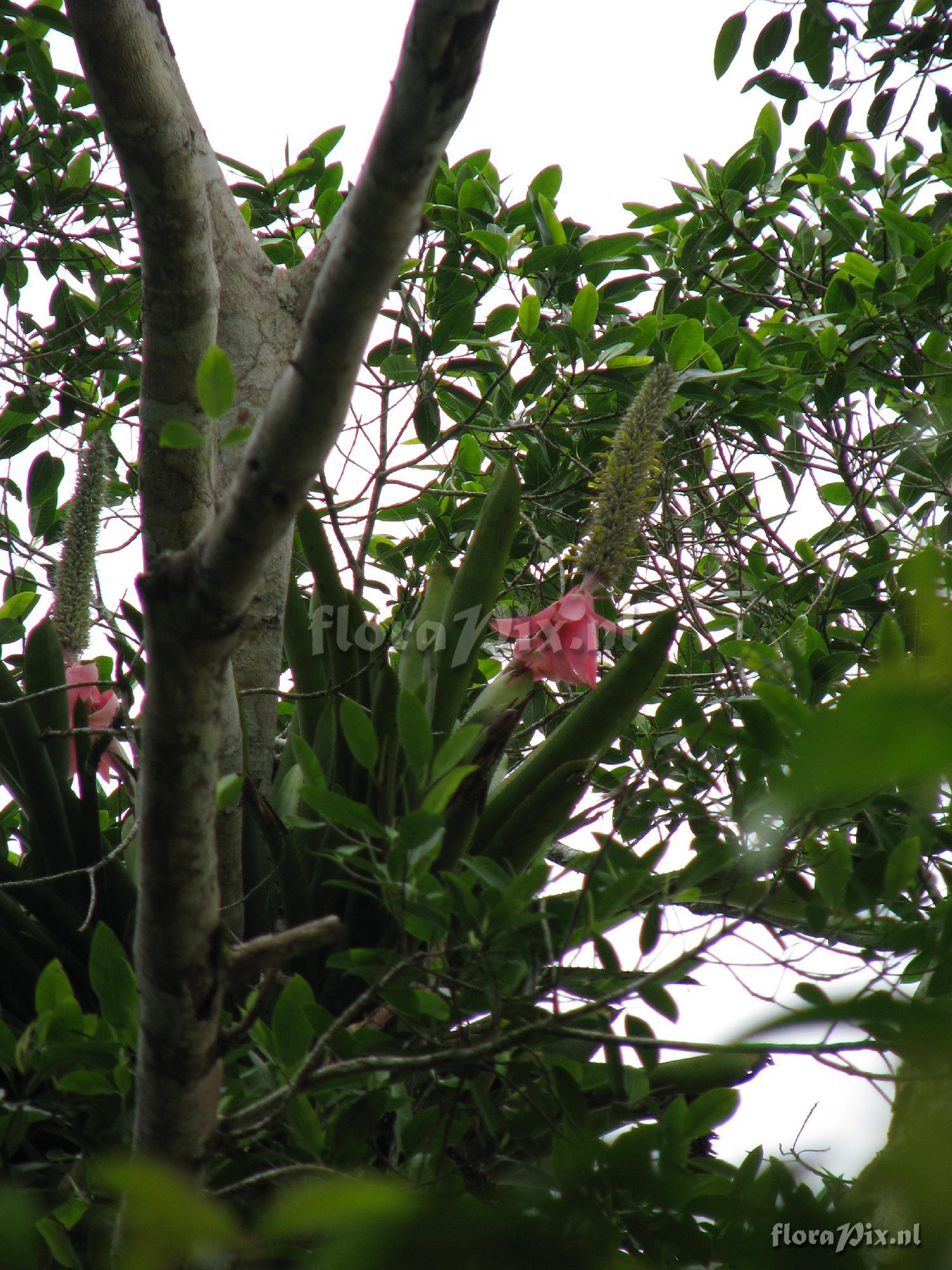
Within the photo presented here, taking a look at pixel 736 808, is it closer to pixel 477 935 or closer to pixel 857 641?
pixel 477 935

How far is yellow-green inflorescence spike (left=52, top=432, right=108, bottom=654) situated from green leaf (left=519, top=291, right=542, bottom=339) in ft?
2.50

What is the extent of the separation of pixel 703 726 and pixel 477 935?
335mm

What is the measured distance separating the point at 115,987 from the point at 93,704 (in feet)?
1.70

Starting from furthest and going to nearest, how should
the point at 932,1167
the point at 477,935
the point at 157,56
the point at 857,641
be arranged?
the point at 857,641 → the point at 157,56 → the point at 477,935 → the point at 932,1167

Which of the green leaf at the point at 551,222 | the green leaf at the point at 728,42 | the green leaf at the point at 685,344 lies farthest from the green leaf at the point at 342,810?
the green leaf at the point at 728,42

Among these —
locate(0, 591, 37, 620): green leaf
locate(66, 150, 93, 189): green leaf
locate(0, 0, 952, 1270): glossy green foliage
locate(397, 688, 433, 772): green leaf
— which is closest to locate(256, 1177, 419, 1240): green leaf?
locate(0, 0, 952, 1270): glossy green foliage

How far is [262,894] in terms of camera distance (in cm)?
105

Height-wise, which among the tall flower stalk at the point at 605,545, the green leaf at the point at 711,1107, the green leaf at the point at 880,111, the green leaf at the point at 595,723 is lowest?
the green leaf at the point at 711,1107

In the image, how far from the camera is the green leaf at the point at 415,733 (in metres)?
0.64

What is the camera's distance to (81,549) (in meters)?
0.98

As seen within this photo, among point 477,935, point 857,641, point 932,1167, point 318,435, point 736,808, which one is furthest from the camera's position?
point 857,641

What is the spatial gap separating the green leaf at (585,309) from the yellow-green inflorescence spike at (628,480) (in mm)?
458

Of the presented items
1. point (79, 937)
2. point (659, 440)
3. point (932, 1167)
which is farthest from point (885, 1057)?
point (79, 937)

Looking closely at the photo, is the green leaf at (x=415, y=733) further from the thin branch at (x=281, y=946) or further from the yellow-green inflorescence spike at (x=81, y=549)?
the yellow-green inflorescence spike at (x=81, y=549)
